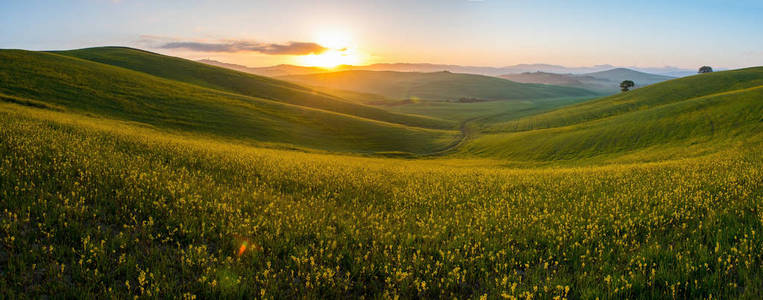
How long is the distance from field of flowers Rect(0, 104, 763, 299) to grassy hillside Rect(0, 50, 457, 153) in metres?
39.9

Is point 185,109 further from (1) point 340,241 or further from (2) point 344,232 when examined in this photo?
(1) point 340,241

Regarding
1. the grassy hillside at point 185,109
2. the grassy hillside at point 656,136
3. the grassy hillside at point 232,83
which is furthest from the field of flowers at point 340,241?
the grassy hillside at point 232,83

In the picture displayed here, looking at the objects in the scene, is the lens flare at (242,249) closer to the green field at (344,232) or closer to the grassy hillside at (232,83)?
the green field at (344,232)

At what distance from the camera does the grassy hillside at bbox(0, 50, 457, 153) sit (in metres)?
45.8

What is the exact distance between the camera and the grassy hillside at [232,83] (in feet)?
Answer: 309

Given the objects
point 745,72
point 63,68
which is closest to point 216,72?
point 63,68

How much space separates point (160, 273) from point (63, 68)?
264 ft

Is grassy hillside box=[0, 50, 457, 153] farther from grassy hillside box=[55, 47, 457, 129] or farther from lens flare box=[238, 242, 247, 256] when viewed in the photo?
lens flare box=[238, 242, 247, 256]

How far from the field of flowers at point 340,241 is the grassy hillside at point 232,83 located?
83186 millimetres

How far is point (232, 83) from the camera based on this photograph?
101 m

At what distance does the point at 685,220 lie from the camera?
25.7ft

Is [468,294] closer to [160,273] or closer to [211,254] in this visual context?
[211,254]

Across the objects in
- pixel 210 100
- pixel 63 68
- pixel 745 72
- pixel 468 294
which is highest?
pixel 745 72

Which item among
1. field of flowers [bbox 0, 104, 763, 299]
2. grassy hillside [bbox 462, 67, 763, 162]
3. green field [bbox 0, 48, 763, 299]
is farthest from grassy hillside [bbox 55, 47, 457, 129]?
field of flowers [bbox 0, 104, 763, 299]
